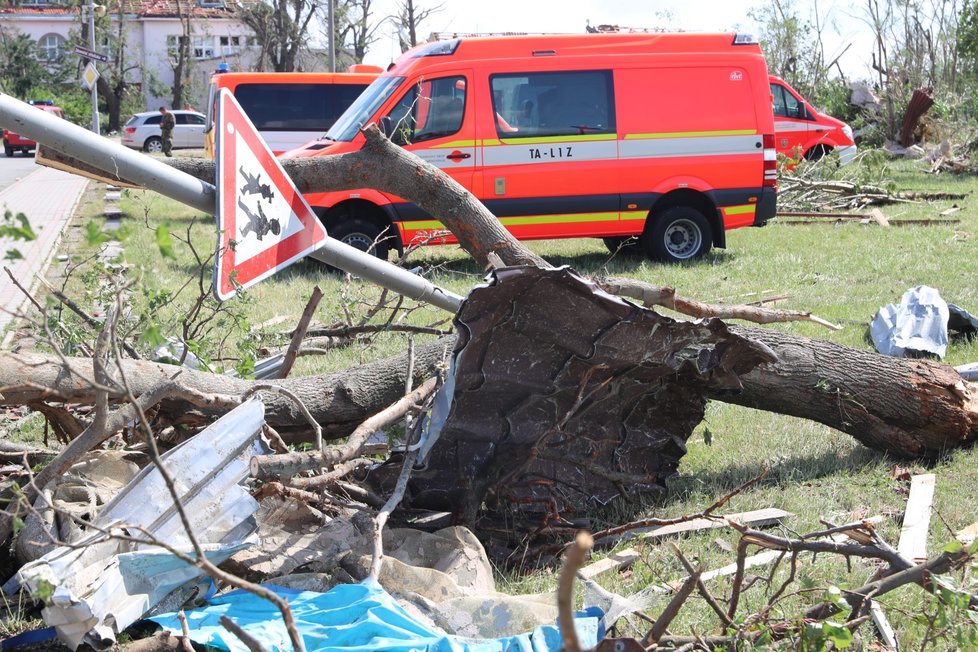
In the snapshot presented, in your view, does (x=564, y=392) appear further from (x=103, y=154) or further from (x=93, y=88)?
(x=93, y=88)

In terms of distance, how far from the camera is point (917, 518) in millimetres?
4293

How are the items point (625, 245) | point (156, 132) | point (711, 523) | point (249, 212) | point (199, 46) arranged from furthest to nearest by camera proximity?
point (199, 46), point (156, 132), point (625, 245), point (711, 523), point (249, 212)

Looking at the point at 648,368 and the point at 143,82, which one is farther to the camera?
the point at 143,82

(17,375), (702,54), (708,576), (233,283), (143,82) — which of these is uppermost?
(143,82)

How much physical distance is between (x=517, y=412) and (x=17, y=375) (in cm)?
198

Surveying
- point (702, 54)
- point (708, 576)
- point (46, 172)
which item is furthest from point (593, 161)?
point (46, 172)

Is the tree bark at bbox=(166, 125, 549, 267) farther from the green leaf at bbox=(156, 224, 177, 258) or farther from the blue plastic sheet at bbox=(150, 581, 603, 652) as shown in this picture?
the green leaf at bbox=(156, 224, 177, 258)

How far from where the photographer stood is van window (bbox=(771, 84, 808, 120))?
20016mm

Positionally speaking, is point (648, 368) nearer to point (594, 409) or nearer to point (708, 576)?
point (594, 409)

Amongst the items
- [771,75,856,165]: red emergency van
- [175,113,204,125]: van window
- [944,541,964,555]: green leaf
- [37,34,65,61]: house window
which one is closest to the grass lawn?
[944,541,964,555]: green leaf

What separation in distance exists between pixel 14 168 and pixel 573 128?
25360mm

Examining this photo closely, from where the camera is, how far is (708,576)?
3805 millimetres

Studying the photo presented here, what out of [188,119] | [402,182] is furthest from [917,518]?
[188,119]

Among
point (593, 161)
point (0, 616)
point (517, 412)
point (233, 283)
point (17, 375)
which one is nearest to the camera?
point (233, 283)
